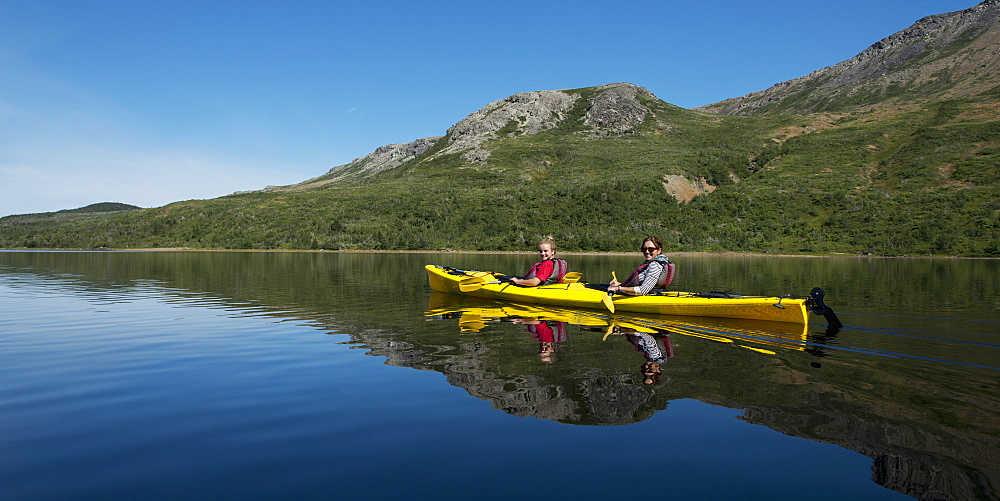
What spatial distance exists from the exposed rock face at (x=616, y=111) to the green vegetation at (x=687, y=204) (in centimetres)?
2553

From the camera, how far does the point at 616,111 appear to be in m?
160

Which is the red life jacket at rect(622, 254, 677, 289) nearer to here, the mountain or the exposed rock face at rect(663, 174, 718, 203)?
the exposed rock face at rect(663, 174, 718, 203)

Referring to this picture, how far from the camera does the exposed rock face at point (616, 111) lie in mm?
154625

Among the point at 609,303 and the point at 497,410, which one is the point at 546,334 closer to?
the point at 609,303

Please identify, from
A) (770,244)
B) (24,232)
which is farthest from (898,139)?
(24,232)

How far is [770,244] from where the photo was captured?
66.1 meters

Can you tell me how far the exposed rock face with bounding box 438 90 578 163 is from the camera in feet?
521

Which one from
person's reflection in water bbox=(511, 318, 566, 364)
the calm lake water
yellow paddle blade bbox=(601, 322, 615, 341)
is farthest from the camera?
yellow paddle blade bbox=(601, 322, 615, 341)

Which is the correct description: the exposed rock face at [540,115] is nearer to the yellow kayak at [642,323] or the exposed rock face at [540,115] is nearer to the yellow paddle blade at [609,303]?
the yellow kayak at [642,323]

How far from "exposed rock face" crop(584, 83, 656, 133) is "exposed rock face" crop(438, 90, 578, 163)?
33.9 feet

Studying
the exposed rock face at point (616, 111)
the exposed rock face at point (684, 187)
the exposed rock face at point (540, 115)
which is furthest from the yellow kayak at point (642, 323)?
the exposed rock face at point (616, 111)

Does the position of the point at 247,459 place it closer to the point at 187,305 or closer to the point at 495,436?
the point at 495,436

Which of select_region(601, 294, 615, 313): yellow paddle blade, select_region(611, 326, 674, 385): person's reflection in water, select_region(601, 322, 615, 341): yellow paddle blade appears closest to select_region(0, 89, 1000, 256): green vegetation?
select_region(601, 294, 615, 313): yellow paddle blade

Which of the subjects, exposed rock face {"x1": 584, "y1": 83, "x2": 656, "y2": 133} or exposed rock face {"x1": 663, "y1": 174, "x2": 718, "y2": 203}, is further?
exposed rock face {"x1": 584, "y1": 83, "x2": 656, "y2": 133}
